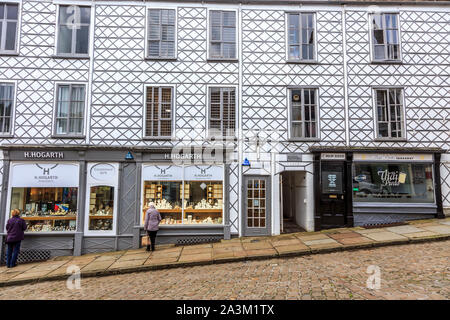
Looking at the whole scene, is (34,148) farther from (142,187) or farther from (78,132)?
(142,187)

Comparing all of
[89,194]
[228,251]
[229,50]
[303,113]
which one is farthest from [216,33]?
[228,251]

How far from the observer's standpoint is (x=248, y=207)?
1020 centimetres

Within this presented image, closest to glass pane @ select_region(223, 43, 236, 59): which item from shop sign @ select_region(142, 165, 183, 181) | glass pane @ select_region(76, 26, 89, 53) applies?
shop sign @ select_region(142, 165, 183, 181)

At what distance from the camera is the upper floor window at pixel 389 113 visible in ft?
34.8

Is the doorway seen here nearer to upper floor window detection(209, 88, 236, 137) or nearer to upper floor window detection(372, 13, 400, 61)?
upper floor window detection(209, 88, 236, 137)

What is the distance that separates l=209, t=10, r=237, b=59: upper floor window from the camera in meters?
10.8

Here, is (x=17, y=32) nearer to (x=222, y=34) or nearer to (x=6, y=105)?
(x=6, y=105)

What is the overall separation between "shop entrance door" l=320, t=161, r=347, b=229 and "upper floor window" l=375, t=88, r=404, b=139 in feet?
8.78

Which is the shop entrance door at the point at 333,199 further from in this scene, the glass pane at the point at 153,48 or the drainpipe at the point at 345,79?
the glass pane at the point at 153,48

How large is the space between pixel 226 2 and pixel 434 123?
404 inches

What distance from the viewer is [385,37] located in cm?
1096

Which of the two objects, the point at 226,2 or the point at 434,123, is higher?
the point at 226,2

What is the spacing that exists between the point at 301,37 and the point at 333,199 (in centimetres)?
710
